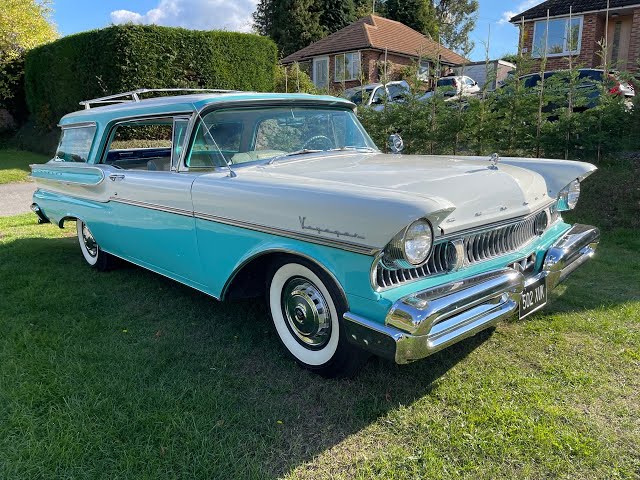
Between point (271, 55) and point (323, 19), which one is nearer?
point (271, 55)

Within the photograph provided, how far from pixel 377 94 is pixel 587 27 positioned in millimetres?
9398

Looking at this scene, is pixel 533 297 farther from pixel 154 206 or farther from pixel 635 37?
pixel 635 37

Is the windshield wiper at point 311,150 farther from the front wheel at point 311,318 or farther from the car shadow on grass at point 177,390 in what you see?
the car shadow on grass at point 177,390

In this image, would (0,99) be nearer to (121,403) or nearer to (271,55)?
(271,55)

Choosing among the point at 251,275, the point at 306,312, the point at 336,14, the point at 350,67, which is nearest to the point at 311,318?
the point at 306,312

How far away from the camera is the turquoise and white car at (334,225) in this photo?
2236 mm

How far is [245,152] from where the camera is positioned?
10.9ft

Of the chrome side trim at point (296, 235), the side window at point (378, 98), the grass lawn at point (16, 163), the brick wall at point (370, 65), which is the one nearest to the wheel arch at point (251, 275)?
the chrome side trim at point (296, 235)

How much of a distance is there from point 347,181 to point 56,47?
14980mm

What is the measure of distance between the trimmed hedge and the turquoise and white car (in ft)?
29.8

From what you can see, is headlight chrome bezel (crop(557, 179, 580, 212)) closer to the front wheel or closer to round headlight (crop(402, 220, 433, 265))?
round headlight (crop(402, 220, 433, 265))

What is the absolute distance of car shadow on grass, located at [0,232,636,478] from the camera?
2207 mm

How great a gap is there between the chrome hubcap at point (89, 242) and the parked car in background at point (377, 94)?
543cm

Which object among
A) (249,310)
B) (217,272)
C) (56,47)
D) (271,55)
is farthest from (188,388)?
(56,47)
